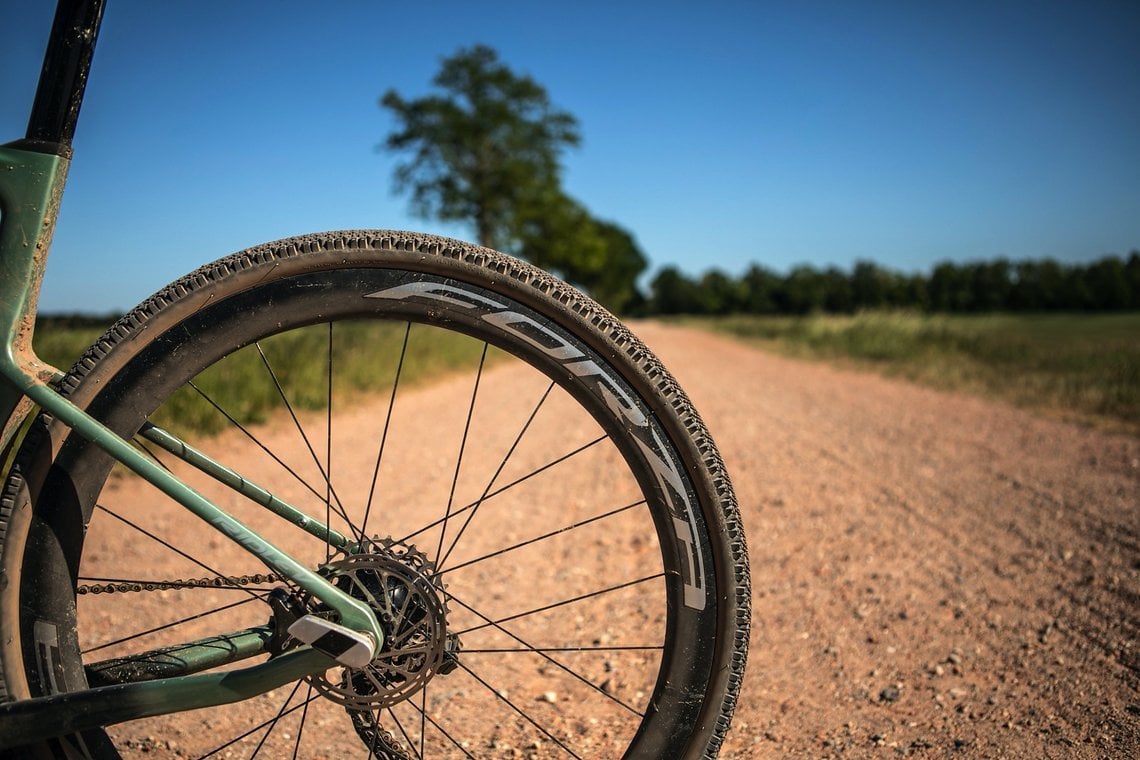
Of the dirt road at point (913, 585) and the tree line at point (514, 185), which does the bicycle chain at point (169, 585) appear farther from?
the tree line at point (514, 185)

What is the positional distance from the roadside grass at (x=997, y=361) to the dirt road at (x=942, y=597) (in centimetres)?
231

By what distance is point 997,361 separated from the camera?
13.9 m

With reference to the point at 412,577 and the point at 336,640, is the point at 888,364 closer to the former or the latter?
the point at 412,577

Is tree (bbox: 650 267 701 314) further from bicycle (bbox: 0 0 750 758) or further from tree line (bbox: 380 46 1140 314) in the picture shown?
bicycle (bbox: 0 0 750 758)

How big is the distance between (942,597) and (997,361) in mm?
13204

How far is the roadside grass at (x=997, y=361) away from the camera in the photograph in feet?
26.1

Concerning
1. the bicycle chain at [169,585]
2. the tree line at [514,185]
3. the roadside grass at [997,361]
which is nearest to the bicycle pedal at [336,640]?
the bicycle chain at [169,585]

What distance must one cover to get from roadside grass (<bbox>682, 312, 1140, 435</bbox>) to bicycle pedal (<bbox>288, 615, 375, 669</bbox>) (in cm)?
772

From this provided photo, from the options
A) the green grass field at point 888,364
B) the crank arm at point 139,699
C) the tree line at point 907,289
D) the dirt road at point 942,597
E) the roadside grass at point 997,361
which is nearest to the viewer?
the crank arm at point 139,699

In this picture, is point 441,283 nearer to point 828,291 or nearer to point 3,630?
point 3,630

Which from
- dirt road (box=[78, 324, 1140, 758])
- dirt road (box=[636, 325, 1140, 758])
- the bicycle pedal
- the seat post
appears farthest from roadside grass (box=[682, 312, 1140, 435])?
the seat post

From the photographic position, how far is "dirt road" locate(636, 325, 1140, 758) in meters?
1.95

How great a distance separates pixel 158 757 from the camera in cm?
189

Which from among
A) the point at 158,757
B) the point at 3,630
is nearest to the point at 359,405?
the point at 158,757
